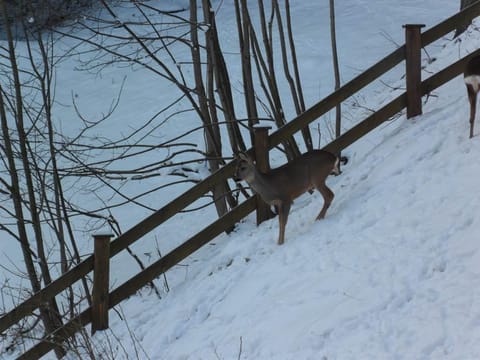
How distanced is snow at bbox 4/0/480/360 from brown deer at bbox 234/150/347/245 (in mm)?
296

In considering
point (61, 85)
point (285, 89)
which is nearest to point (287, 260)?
point (285, 89)

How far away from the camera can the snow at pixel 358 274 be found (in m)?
4.83

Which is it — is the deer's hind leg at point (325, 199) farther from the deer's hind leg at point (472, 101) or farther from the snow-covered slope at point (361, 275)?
the deer's hind leg at point (472, 101)

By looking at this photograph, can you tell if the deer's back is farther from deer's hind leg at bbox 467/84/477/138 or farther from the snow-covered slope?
deer's hind leg at bbox 467/84/477/138

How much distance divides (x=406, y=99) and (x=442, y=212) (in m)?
2.66

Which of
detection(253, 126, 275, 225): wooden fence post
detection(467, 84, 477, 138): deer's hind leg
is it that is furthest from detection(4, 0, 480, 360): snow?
detection(253, 126, 275, 225): wooden fence post

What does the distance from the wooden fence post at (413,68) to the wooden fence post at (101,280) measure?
3.87 m

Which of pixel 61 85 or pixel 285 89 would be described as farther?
pixel 61 85

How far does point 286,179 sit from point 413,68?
225cm

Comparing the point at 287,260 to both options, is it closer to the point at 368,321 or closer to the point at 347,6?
the point at 368,321

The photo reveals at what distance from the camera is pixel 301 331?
5.25 meters

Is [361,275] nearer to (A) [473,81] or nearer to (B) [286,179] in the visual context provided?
(B) [286,179]

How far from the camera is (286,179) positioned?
7.32 metres

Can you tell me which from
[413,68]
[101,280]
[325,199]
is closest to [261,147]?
[325,199]
